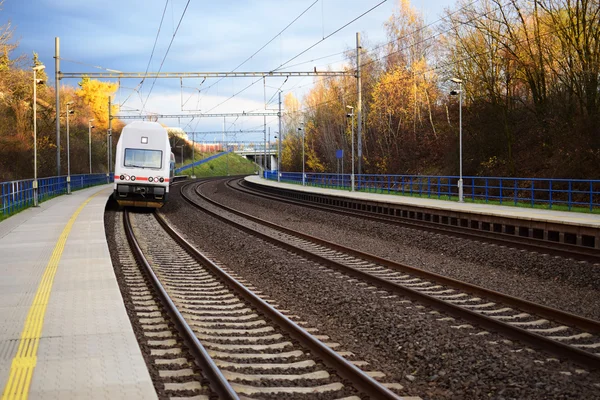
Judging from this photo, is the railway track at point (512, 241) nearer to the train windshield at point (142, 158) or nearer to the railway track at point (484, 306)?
the railway track at point (484, 306)

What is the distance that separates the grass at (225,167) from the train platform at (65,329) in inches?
3553

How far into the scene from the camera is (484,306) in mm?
9344

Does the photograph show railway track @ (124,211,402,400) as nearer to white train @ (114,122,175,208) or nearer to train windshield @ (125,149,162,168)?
white train @ (114,122,175,208)

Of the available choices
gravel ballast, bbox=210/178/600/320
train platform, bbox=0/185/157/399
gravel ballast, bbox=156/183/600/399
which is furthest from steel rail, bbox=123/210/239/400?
gravel ballast, bbox=210/178/600/320

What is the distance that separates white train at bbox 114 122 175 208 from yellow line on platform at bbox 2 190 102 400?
15521mm

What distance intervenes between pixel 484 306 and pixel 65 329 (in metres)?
5.78

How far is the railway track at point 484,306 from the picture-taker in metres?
7.23

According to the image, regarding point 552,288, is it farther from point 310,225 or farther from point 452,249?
point 310,225

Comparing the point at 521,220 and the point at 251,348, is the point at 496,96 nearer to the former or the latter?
the point at 521,220

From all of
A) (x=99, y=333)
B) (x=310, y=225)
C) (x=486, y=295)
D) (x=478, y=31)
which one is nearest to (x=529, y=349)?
(x=486, y=295)

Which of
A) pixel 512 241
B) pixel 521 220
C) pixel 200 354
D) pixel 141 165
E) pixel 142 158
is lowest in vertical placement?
pixel 200 354

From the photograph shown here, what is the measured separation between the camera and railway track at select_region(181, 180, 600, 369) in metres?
7.23

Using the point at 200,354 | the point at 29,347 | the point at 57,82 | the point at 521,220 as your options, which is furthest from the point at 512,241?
the point at 57,82

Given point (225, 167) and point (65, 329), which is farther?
point (225, 167)
